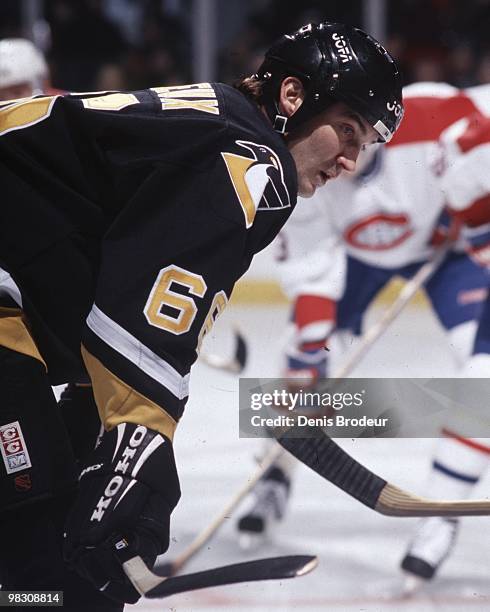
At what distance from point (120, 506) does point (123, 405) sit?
0.11m

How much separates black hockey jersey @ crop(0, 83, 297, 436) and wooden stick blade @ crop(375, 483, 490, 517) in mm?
411

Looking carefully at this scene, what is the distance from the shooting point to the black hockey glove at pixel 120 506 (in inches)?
48.1

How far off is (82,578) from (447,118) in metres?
1.80

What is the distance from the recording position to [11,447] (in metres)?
1.35

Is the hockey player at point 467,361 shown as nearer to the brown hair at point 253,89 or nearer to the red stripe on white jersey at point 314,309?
the red stripe on white jersey at point 314,309

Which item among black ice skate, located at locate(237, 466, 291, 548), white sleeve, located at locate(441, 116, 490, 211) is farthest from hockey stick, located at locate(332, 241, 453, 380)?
white sleeve, located at locate(441, 116, 490, 211)

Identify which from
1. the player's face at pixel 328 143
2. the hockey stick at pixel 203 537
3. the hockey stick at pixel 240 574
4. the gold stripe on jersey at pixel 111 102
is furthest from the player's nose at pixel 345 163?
the hockey stick at pixel 203 537

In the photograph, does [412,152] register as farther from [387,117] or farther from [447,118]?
[387,117]

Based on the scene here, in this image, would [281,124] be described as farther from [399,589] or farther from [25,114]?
[399,589]

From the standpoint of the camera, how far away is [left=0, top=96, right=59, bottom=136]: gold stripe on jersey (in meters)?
1.32

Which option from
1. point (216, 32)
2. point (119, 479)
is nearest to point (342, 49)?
point (119, 479)

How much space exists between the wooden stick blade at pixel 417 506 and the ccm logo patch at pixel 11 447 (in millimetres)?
490

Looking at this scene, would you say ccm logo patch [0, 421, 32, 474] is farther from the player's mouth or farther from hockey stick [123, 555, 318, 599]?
the player's mouth

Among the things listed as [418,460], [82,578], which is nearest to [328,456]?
[82,578]
